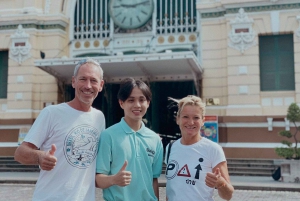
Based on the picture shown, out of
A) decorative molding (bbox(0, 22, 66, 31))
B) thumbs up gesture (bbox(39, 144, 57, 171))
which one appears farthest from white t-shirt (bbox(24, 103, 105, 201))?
decorative molding (bbox(0, 22, 66, 31))

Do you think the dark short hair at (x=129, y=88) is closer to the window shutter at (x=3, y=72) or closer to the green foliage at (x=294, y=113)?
the green foliage at (x=294, y=113)

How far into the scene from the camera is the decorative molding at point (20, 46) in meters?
17.7

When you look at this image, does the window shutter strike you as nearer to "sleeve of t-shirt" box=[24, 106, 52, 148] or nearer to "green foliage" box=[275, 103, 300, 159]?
"green foliage" box=[275, 103, 300, 159]

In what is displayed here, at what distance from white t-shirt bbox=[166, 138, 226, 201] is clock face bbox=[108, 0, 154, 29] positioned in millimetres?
14596

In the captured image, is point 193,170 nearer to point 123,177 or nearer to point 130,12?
point 123,177

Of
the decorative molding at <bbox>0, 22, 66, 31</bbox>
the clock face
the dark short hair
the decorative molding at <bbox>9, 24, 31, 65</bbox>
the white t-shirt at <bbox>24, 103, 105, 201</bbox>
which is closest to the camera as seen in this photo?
the white t-shirt at <bbox>24, 103, 105, 201</bbox>

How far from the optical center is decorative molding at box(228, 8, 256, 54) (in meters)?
15.4

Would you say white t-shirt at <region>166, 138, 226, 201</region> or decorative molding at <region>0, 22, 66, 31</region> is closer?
white t-shirt at <region>166, 138, 226, 201</region>

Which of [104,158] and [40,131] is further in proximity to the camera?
[104,158]

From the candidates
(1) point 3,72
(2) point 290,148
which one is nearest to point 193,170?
(2) point 290,148

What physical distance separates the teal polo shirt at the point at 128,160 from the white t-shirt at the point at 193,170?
20 cm

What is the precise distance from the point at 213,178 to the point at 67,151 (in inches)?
45.1

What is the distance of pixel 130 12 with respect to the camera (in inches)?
683

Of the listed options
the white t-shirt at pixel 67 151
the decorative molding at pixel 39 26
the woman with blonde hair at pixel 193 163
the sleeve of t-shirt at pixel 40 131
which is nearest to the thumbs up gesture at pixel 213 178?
the woman with blonde hair at pixel 193 163
